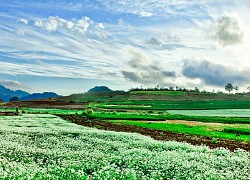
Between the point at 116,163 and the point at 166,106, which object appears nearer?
the point at 116,163

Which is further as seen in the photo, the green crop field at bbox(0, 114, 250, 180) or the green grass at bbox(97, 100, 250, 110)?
the green grass at bbox(97, 100, 250, 110)

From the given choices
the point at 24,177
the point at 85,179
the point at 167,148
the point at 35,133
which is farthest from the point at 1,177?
the point at 35,133

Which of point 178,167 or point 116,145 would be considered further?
point 116,145

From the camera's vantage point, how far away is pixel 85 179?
47.9 feet

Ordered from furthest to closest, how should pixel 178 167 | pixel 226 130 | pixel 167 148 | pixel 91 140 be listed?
pixel 226 130 → pixel 91 140 → pixel 167 148 → pixel 178 167

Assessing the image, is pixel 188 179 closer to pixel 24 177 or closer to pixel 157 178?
pixel 157 178

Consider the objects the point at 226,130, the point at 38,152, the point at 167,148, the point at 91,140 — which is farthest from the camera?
the point at 226,130

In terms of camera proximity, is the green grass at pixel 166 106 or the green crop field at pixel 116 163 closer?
the green crop field at pixel 116 163

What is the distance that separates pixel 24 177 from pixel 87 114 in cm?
6967

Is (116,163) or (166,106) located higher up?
(166,106)

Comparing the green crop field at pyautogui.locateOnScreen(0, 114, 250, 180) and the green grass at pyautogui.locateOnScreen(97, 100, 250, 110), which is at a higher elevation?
the green grass at pyautogui.locateOnScreen(97, 100, 250, 110)

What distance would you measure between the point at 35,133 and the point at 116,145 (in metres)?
12.5

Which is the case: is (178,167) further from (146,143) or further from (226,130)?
(226,130)

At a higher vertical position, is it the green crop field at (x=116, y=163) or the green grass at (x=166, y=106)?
the green grass at (x=166, y=106)
